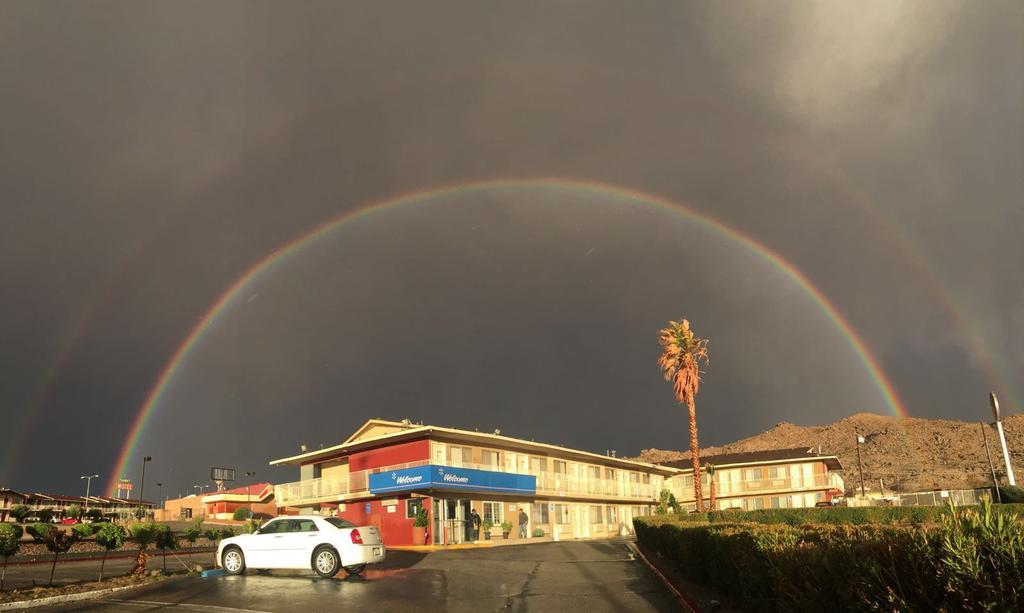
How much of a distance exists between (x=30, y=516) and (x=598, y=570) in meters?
78.9

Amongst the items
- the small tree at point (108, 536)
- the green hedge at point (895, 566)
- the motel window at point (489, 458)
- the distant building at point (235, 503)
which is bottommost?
the distant building at point (235, 503)

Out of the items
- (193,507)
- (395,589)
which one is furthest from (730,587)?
(193,507)

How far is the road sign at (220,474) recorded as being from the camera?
9784 cm

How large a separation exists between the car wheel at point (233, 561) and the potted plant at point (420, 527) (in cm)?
2388

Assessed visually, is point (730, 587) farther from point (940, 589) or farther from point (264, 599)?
point (264, 599)

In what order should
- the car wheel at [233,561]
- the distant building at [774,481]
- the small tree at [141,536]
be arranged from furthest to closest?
the distant building at [774,481] < the car wheel at [233,561] < the small tree at [141,536]

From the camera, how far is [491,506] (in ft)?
162

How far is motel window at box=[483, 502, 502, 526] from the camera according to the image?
160 feet

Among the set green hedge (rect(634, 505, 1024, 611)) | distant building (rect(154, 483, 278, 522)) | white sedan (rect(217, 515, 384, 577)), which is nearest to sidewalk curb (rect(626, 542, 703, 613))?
green hedge (rect(634, 505, 1024, 611))

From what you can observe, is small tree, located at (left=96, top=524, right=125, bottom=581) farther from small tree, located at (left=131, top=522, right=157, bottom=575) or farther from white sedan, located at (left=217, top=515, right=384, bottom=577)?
white sedan, located at (left=217, top=515, right=384, bottom=577)

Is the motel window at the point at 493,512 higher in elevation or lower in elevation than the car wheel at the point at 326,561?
lower

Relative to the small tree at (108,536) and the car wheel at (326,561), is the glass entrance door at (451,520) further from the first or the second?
the small tree at (108,536)

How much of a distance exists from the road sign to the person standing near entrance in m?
63.1

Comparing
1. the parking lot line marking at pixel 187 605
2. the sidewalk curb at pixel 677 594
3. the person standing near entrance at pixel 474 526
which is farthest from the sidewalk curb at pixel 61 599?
the person standing near entrance at pixel 474 526
